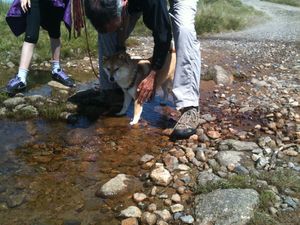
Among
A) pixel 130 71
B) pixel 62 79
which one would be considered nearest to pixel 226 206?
pixel 130 71

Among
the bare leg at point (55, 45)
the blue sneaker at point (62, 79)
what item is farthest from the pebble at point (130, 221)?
the bare leg at point (55, 45)

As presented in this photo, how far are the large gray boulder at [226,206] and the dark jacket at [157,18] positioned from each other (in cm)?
178

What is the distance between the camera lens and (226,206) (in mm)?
Answer: 3045

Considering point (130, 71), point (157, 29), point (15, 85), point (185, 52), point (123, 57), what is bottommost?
point (15, 85)

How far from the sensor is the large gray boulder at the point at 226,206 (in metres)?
2.93

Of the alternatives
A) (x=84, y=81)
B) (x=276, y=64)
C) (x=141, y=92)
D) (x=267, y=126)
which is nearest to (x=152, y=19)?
(x=141, y=92)

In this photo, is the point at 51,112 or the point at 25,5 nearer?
the point at 51,112

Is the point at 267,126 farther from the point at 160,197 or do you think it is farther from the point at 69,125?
the point at 69,125

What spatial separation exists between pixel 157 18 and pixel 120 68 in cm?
117

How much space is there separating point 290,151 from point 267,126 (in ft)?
2.51

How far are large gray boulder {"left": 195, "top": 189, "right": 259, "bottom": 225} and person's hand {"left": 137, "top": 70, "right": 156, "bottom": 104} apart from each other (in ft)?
5.49

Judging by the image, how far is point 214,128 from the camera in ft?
15.5

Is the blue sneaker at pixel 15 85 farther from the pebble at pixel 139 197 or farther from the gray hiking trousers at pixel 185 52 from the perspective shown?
the pebble at pixel 139 197

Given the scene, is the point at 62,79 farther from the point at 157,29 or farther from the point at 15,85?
the point at 157,29
